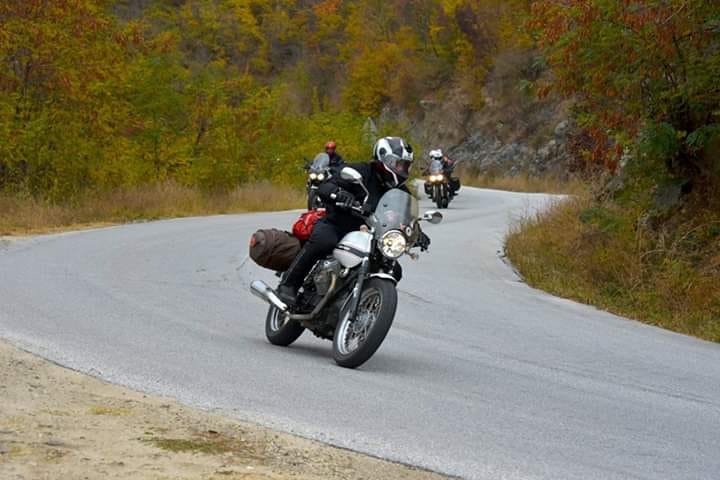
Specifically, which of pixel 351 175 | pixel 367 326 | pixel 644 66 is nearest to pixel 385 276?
pixel 367 326

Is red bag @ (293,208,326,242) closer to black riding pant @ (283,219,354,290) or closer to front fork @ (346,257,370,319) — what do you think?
black riding pant @ (283,219,354,290)

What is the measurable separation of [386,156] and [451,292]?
605 centimetres

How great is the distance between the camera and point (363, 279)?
9.21 meters

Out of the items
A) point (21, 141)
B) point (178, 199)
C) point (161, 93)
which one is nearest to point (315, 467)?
point (21, 141)

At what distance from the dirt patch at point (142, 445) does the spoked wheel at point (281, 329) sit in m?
Answer: 2.63

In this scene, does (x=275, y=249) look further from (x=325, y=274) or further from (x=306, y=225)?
(x=325, y=274)

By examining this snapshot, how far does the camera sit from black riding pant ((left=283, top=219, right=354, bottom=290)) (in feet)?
31.9

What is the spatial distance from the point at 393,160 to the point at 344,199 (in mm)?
518

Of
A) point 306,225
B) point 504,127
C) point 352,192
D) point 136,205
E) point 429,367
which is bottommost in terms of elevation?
point 136,205

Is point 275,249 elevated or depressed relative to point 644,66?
depressed

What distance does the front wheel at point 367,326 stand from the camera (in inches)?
347

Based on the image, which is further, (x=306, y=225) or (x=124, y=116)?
(x=124, y=116)

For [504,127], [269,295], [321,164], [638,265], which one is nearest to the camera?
[269,295]

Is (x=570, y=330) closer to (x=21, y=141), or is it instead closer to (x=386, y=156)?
(x=386, y=156)
